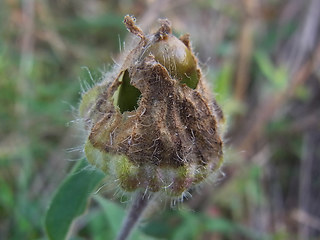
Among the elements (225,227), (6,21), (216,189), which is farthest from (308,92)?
(6,21)

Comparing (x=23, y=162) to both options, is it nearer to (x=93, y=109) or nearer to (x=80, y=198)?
(x=80, y=198)

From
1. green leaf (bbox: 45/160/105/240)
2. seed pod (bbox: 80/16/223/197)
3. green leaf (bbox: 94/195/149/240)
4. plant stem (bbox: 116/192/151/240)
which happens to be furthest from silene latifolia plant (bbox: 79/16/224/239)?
green leaf (bbox: 94/195/149/240)

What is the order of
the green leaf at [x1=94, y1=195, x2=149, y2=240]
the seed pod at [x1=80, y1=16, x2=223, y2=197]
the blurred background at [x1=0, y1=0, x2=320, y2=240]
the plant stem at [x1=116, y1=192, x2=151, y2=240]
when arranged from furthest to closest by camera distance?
the blurred background at [x1=0, y1=0, x2=320, y2=240], the green leaf at [x1=94, y1=195, x2=149, y2=240], the plant stem at [x1=116, y1=192, x2=151, y2=240], the seed pod at [x1=80, y1=16, x2=223, y2=197]

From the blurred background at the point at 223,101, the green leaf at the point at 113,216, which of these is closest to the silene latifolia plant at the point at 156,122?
the green leaf at the point at 113,216

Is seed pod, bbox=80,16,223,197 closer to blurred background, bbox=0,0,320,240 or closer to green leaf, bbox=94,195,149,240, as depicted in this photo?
green leaf, bbox=94,195,149,240

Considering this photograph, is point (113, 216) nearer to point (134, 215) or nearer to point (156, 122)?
point (134, 215)

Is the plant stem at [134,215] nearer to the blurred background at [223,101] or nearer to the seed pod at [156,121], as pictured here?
the seed pod at [156,121]
